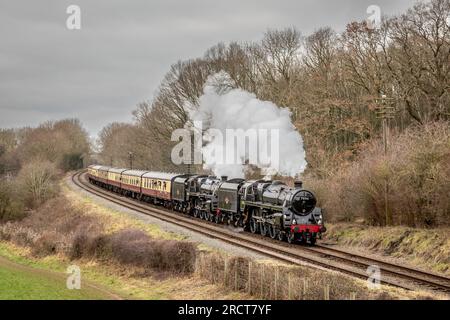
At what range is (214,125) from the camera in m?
42.6

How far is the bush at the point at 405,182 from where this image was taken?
23.5 metres

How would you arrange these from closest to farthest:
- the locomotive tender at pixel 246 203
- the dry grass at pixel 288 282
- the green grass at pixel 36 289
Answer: the dry grass at pixel 288 282 < the green grass at pixel 36 289 < the locomotive tender at pixel 246 203

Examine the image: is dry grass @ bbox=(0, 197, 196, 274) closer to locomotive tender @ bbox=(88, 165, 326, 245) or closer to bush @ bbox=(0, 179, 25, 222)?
locomotive tender @ bbox=(88, 165, 326, 245)

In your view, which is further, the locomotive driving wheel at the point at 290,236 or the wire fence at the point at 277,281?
the locomotive driving wheel at the point at 290,236

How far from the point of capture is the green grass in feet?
58.9

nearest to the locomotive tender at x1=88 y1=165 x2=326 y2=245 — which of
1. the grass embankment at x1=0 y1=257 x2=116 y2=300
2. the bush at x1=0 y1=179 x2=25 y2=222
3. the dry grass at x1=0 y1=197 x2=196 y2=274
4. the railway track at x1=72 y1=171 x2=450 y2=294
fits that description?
the railway track at x1=72 y1=171 x2=450 y2=294

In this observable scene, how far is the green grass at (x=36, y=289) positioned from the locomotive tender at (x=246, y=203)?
10.1 meters

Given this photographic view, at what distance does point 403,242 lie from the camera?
23625mm

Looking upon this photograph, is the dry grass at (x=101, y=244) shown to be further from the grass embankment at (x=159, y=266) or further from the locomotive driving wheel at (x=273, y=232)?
the locomotive driving wheel at (x=273, y=232)

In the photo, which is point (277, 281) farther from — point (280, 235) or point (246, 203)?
point (246, 203)

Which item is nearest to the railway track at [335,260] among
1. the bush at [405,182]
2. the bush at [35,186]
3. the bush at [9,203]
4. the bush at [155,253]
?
the bush at [155,253]
